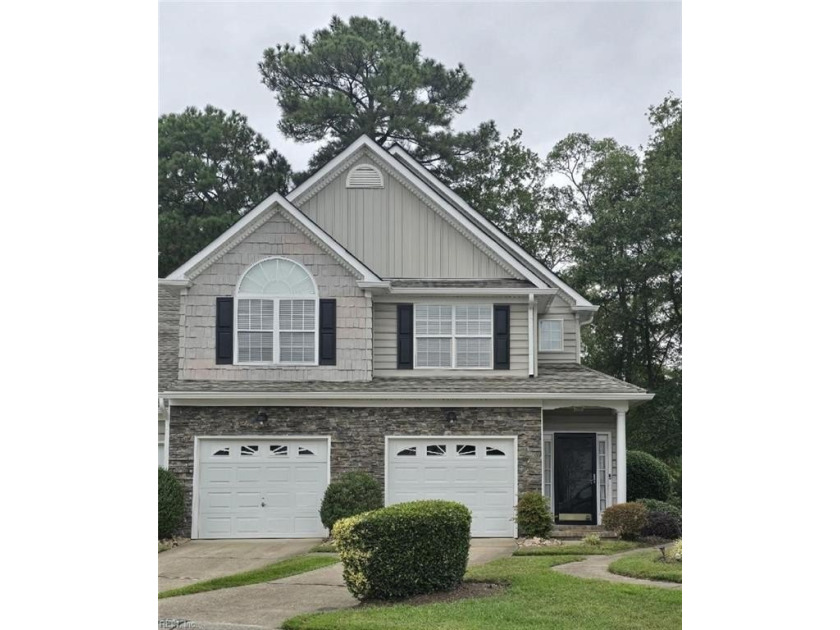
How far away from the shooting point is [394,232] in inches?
765

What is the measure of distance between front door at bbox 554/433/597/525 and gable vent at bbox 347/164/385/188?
6.32 metres

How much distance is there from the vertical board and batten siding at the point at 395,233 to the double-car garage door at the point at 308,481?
12.0 feet

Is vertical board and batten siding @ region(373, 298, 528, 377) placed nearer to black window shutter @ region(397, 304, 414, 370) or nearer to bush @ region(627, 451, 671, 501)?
black window shutter @ region(397, 304, 414, 370)

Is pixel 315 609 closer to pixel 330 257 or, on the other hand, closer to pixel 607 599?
pixel 607 599

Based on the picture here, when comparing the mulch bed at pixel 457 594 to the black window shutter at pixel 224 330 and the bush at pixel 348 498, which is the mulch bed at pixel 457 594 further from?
the black window shutter at pixel 224 330

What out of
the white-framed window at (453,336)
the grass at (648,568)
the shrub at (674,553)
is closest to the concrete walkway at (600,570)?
the grass at (648,568)

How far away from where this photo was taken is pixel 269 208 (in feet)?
58.0

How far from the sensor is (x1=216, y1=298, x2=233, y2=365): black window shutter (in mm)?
17594

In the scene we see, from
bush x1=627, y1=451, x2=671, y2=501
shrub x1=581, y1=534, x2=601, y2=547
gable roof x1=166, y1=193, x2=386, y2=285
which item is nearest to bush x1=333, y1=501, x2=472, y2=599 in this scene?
shrub x1=581, y1=534, x2=601, y2=547

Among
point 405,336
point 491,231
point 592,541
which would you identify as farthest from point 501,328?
point 592,541
